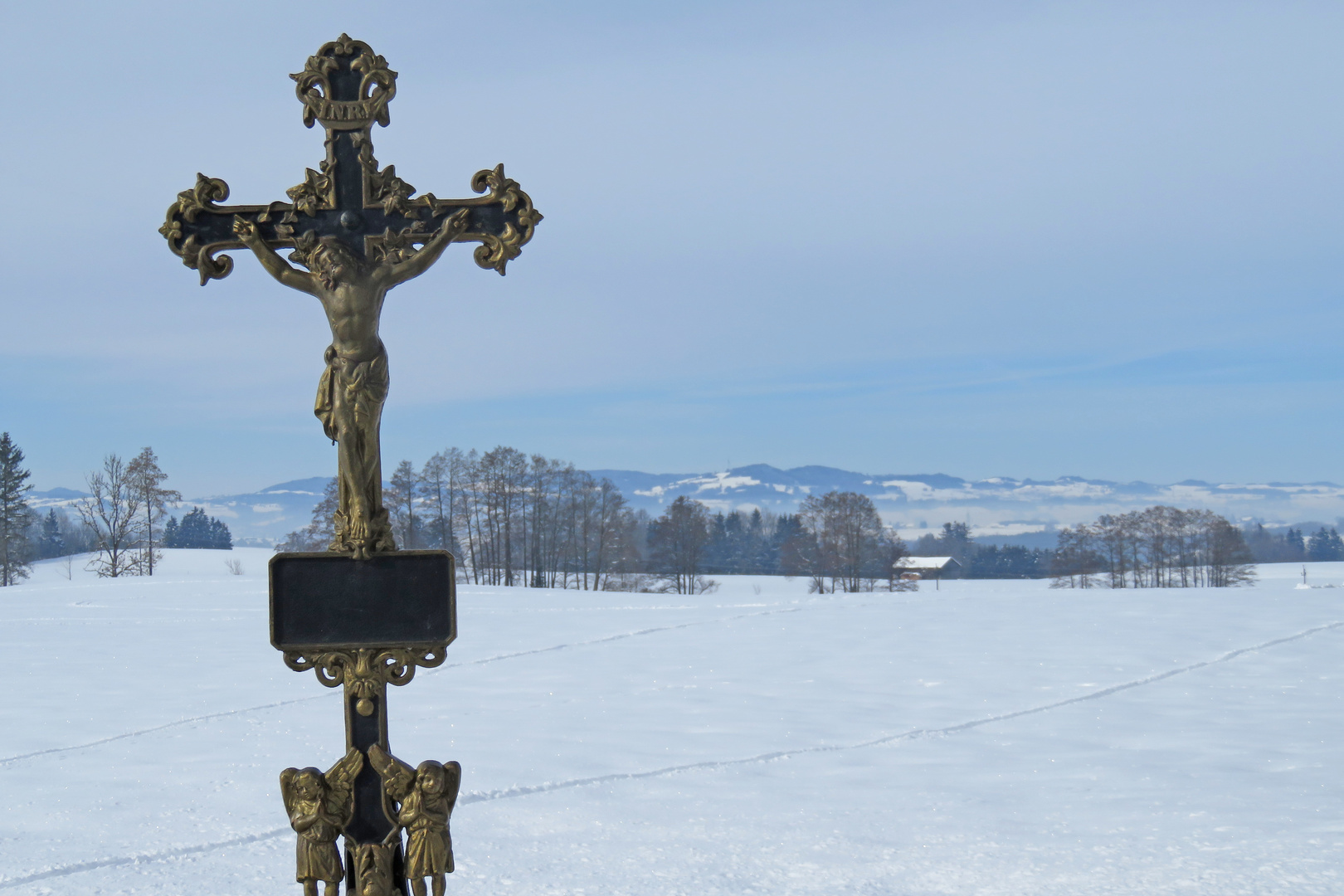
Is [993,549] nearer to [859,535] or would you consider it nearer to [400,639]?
[859,535]

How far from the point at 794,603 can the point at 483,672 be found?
23.9ft

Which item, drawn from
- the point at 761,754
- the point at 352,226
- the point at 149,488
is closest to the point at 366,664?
the point at 352,226

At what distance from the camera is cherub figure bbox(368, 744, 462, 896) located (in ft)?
9.82

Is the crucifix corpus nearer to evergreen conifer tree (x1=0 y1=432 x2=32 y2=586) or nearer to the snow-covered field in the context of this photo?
the snow-covered field

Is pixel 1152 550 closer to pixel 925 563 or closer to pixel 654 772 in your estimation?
pixel 925 563

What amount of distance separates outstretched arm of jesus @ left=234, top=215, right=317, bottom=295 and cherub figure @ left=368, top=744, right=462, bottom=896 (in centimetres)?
141

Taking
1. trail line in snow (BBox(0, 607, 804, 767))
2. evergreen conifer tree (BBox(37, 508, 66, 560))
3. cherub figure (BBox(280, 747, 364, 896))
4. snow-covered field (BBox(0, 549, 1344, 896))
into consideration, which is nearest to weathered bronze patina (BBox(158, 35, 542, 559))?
cherub figure (BBox(280, 747, 364, 896))

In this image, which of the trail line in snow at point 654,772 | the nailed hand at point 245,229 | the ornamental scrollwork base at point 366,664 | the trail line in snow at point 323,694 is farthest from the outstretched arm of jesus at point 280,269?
the trail line in snow at point 323,694

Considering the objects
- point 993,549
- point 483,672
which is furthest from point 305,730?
point 993,549

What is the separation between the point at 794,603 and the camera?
17.4 m

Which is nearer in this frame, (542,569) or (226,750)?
(226,750)

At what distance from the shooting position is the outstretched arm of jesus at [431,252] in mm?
3164

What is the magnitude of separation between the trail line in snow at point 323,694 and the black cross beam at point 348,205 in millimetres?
4541

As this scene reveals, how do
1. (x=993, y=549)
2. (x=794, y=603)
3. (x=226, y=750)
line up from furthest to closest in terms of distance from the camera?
(x=993, y=549) < (x=794, y=603) < (x=226, y=750)
